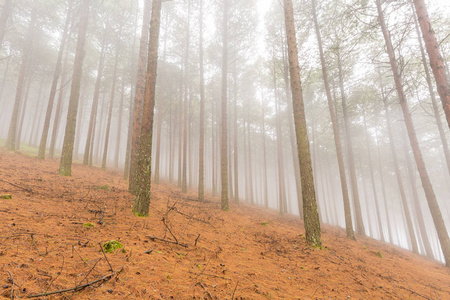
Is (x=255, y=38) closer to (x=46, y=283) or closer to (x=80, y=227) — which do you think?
(x=80, y=227)

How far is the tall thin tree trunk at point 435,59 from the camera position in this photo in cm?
468

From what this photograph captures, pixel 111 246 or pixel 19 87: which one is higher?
pixel 19 87

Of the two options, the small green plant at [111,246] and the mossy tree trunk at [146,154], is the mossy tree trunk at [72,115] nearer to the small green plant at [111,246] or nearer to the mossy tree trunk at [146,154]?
the mossy tree trunk at [146,154]

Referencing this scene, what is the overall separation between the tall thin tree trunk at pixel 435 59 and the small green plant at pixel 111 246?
7371 mm

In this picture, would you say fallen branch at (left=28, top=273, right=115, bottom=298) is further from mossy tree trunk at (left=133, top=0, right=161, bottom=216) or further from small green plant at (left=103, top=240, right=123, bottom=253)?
mossy tree trunk at (left=133, top=0, right=161, bottom=216)

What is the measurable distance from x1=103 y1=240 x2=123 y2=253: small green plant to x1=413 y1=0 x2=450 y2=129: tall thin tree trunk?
737 cm

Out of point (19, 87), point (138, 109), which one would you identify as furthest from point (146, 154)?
point (19, 87)

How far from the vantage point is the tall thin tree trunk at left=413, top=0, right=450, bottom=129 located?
4.68m

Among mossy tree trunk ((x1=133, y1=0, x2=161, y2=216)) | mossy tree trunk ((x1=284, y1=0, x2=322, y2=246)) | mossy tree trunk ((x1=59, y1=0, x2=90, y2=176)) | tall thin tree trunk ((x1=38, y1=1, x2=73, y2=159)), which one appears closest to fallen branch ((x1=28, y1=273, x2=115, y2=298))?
mossy tree trunk ((x1=133, y1=0, x2=161, y2=216))

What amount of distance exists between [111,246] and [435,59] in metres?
8.38

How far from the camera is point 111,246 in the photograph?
3014 mm

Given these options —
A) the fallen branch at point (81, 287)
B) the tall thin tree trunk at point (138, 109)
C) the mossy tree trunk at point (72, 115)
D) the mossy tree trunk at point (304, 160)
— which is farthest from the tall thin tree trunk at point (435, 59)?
the mossy tree trunk at point (72, 115)

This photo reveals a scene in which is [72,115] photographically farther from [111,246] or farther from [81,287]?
[81,287]

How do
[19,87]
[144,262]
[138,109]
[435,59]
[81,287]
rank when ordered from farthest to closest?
[19,87]
[138,109]
[435,59]
[144,262]
[81,287]
